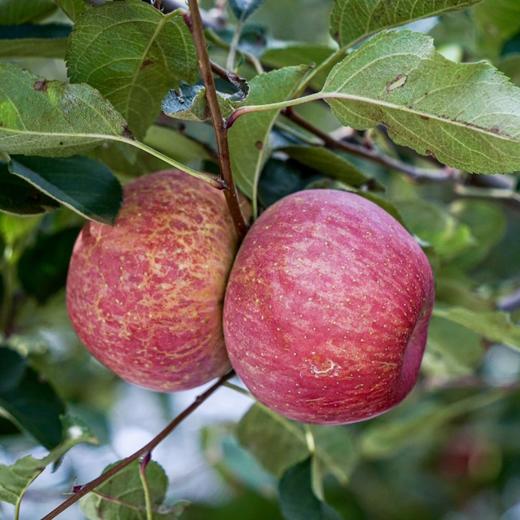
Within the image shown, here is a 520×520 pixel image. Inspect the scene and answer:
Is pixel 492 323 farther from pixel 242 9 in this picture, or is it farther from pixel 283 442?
pixel 242 9

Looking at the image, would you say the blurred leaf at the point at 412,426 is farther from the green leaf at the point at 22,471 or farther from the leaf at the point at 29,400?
the green leaf at the point at 22,471

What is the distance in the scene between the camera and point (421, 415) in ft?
7.99

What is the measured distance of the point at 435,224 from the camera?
6.29 feet

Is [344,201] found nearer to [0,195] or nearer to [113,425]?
[0,195]

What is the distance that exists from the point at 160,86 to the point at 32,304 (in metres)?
0.80

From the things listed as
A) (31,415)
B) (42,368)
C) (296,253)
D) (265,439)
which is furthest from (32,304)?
(296,253)

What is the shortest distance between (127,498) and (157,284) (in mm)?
367

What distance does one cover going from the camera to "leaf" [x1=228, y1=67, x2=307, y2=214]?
112cm

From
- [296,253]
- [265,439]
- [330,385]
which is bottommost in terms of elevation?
[265,439]

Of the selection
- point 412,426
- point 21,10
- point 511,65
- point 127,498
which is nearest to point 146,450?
point 127,498

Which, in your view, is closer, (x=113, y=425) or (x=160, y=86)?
(x=160, y=86)

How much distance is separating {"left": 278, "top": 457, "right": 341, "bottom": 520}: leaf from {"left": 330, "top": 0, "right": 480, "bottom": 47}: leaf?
2.40 feet

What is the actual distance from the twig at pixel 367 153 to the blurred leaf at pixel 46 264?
50 centimetres

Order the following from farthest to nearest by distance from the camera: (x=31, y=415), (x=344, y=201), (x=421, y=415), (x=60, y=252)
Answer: (x=421, y=415) < (x=60, y=252) < (x=31, y=415) < (x=344, y=201)
